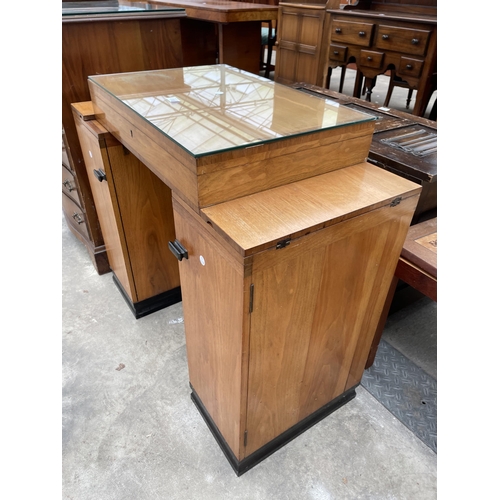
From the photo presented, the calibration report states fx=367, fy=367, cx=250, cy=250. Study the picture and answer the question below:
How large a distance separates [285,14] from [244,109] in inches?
116

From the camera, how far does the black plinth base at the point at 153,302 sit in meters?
1.76

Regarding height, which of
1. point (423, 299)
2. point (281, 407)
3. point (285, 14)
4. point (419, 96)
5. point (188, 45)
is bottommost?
point (423, 299)

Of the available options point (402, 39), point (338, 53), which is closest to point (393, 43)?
point (402, 39)

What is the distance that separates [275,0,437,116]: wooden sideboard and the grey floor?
2355 millimetres

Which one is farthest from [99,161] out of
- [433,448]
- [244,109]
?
[433,448]

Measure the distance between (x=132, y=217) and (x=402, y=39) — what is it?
9.07ft

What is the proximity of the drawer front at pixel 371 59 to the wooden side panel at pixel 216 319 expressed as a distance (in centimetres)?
311

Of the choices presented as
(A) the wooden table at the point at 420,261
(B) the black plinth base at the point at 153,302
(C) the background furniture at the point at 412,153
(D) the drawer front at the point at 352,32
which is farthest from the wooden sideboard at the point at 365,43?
(B) the black plinth base at the point at 153,302

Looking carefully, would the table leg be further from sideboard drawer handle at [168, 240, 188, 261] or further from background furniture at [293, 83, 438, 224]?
sideboard drawer handle at [168, 240, 188, 261]

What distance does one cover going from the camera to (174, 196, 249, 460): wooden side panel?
2.61 feet

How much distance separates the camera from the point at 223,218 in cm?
74

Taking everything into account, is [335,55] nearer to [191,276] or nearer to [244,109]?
[244,109]

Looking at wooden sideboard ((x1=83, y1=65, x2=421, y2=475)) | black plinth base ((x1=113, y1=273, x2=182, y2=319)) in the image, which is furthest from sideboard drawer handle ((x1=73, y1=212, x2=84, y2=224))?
wooden sideboard ((x1=83, y1=65, x2=421, y2=475))

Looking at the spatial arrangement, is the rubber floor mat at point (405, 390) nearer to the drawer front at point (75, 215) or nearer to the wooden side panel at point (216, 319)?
the wooden side panel at point (216, 319)
